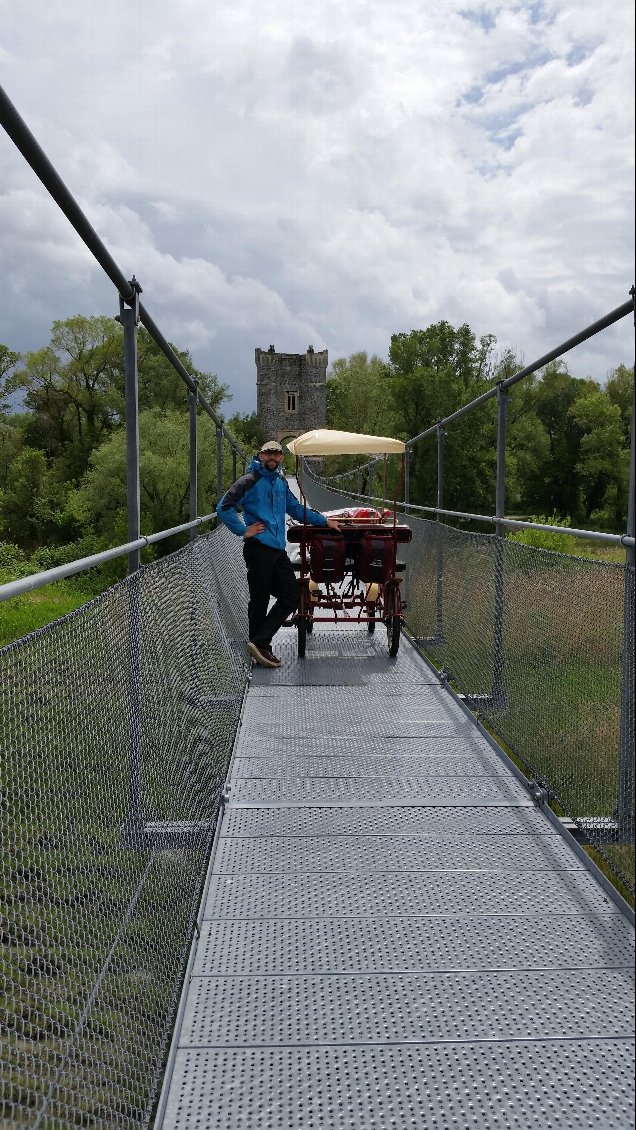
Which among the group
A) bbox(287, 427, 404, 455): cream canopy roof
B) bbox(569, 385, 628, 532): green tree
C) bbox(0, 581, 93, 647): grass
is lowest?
bbox(0, 581, 93, 647): grass

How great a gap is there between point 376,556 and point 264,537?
987 mm

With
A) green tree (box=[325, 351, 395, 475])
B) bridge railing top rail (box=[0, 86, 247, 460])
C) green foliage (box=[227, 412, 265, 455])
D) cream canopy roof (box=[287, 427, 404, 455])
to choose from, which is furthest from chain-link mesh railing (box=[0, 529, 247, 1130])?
green foliage (box=[227, 412, 265, 455])

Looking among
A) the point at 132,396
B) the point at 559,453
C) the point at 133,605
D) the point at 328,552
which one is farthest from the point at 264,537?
the point at 559,453

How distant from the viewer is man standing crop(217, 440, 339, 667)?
6.20 m

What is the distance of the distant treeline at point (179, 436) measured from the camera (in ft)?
153

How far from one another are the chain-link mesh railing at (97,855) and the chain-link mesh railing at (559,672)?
1.40 m

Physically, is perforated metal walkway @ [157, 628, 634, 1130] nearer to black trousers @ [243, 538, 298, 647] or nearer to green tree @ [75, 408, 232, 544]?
black trousers @ [243, 538, 298, 647]

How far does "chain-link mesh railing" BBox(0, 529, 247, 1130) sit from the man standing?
2.73 metres

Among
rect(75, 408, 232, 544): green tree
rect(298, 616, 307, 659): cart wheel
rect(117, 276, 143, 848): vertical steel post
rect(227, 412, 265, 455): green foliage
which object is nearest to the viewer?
rect(117, 276, 143, 848): vertical steel post

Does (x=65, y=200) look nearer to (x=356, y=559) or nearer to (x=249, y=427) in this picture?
(x=356, y=559)

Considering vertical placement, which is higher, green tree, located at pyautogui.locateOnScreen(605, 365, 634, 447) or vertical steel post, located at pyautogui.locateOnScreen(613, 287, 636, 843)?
green tree, located at pyautogui.locateOnScreen(605, 365, 634, 447)

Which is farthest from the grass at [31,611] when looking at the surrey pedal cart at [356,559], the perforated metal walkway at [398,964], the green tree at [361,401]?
the perforated metal walkway at [398,964]

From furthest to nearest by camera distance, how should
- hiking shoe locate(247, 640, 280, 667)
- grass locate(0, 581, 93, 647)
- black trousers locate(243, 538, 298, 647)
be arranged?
grass locate(0, 581, 93, 647)
hiking shoe locate(247, 640, 280, 667)
black trousers locate(243, 538, 298, 647)

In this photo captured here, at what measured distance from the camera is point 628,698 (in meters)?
3.26
